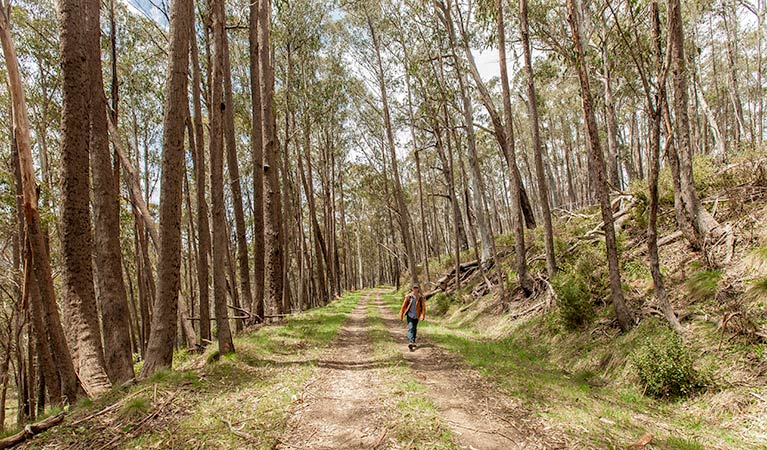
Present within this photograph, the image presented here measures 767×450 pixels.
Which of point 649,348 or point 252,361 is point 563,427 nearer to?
point 649,348

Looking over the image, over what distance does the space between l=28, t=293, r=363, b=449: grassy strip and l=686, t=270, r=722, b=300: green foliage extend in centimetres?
693

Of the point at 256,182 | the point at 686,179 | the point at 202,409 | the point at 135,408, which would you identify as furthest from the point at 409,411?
the point at 256,182

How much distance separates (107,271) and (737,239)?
36.0 feet

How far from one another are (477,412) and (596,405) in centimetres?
177

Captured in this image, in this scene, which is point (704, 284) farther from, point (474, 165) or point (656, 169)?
point (474, 165)

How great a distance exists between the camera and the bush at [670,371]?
5.53 m

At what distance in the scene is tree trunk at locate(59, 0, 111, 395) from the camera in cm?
589

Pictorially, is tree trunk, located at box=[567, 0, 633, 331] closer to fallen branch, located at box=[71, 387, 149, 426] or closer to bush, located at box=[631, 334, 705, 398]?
bush, located at box=[631, 334, 705, 398]

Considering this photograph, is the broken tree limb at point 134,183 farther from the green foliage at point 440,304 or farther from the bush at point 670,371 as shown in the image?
the green foliage at point 440,304

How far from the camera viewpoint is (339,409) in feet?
17.1

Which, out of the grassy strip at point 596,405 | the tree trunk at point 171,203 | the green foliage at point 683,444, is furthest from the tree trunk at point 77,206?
the green foliage at point 683,444

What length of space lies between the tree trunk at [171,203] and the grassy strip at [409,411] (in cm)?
371

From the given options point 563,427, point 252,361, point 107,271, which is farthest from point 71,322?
point 563,427

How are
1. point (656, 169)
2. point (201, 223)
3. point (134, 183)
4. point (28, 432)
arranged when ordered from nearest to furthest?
point (28, 432), point (656, 169), point (201, 223), point (134, 183)
